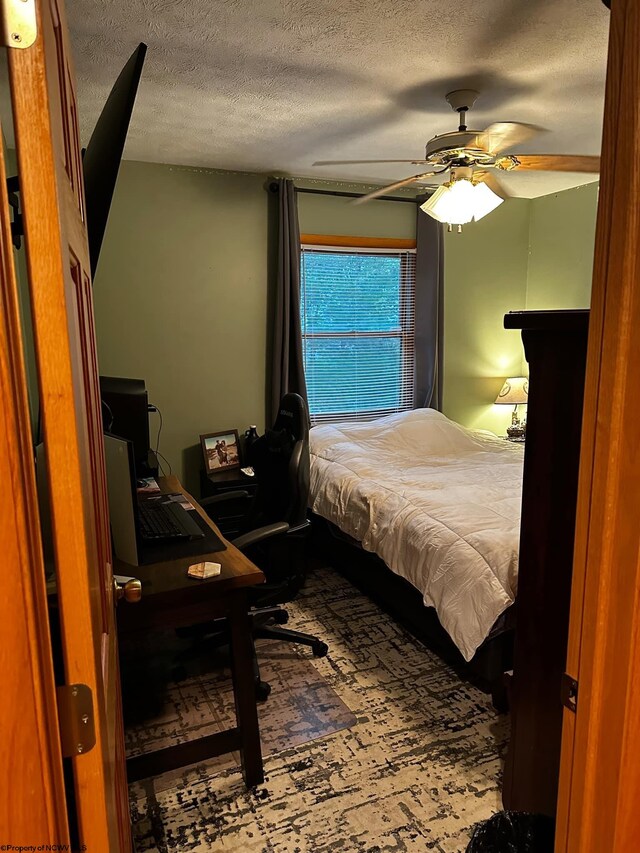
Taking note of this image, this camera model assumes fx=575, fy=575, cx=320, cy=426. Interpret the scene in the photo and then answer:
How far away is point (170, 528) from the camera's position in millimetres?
2180

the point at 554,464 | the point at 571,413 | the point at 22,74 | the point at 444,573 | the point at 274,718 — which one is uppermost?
the point at 22,74

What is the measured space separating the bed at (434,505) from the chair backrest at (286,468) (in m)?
0.59

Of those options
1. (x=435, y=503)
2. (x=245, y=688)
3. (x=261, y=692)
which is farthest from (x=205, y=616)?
(x=435, y=503)

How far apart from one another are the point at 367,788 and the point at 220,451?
2377mm

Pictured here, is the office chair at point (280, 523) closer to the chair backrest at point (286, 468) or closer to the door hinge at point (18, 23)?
the chair backrest at point (286, 468)

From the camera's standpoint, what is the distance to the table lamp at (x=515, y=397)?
4.68 m

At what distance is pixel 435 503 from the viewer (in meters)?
2.84

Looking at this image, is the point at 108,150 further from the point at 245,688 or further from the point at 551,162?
the point at 551,162

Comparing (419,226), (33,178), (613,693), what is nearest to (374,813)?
(613,693)

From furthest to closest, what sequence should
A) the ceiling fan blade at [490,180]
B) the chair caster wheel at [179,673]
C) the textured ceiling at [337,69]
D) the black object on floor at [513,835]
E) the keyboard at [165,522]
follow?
1. the ceiling fan blade at [490,180]
2. the chair caster wheel at [179,673]
3. the keyboard at [165,522]
4. the textured ceiling at [337,69]
5. the black object on floor at [513,835]

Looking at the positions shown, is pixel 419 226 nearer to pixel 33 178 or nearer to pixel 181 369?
pixel 181 369

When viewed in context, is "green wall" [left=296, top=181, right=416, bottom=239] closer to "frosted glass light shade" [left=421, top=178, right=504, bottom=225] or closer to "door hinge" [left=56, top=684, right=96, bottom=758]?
"frosted glass light shade" [left=421, top=178, right=504, bottom=225]

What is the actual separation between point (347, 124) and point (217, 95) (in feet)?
2.34

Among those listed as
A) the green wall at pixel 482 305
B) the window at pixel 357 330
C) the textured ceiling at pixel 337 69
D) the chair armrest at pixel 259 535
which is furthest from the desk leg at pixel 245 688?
the green wall at pixel 482 305
